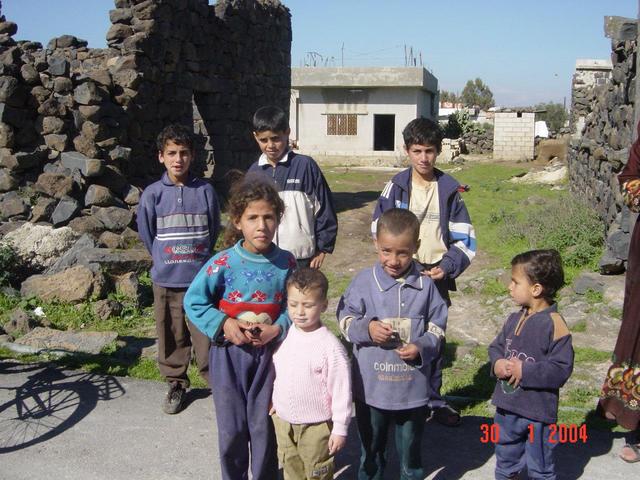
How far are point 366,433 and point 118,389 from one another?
2.16 meters

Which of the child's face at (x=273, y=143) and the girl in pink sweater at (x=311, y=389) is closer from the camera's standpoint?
the girl in pink sweater at (x=311, y=389)

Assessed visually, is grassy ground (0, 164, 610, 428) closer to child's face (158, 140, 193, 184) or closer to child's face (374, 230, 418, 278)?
child's face (158, 140, 193, 184)

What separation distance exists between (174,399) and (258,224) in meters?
1.78

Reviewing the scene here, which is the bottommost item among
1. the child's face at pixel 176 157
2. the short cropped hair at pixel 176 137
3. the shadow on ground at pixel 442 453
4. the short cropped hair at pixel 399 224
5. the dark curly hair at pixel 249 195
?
the shadow on ground at pixel 442 453

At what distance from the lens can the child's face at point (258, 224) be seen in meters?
3.03

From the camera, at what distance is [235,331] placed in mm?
2941

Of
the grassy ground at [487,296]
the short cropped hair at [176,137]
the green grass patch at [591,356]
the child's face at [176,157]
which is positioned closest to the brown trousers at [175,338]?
the grassy ground at [487,296]

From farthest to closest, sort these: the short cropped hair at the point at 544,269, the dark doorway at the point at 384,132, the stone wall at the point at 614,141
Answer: the dark doorway at the point at 384,132, the stone wall at the point at 614,141, the short cropped hair at the point at 544,269

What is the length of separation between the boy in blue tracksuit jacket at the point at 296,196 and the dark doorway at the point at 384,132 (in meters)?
25.5

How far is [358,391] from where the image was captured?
304 centimetres

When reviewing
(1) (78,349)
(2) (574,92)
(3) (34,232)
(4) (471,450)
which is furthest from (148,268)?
(2) (574,92)

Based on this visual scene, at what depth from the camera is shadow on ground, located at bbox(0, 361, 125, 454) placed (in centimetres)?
A: 398

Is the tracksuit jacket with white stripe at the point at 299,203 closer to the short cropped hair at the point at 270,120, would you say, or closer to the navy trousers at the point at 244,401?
the short cropped hair at the point at 270,120
